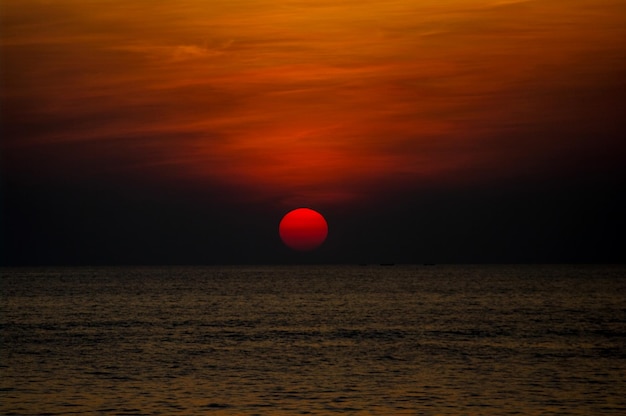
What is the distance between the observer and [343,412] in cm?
3669

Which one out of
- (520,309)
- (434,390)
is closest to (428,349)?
(434,390)

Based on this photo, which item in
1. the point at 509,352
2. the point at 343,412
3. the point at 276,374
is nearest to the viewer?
the point at 343,412

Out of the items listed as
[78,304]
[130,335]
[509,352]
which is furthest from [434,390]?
[78,304]

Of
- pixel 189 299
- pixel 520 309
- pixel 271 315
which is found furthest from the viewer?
pixel 189 299

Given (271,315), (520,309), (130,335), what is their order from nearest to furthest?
(130,335)
(271,315)
(520,309)

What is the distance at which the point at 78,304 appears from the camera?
124m

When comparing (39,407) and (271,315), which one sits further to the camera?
(271,315)

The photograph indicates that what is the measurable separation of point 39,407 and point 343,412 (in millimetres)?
12434

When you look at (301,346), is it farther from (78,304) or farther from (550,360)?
(78,304)

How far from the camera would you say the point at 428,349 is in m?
61.0

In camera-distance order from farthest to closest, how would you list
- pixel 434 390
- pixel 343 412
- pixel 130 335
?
1. pixel 130 335
2. pixel 434 390
3. pixel 343 412

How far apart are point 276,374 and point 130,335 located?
28.2 meters

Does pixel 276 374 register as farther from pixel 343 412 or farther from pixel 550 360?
pixel 550 360

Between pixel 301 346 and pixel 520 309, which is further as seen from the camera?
pixel 520 309
